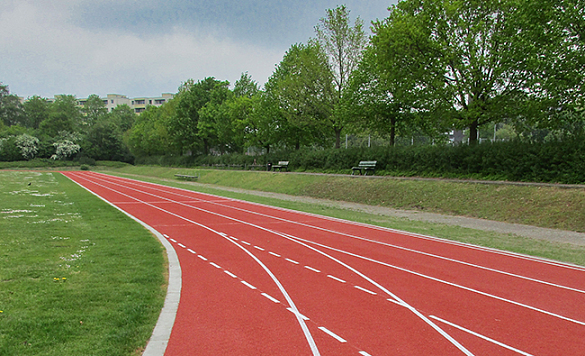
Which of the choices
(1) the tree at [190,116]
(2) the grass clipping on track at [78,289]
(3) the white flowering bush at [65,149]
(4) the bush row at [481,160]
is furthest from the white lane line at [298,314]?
(3) the white flowering bush at [65,149]

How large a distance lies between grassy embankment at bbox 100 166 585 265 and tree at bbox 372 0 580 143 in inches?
198

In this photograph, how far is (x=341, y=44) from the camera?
31609 millimetres

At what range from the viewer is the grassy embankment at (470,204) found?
35.6ft

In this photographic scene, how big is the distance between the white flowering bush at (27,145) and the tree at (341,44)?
68331 millimetres

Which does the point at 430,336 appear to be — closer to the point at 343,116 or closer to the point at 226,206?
the point at 226,206

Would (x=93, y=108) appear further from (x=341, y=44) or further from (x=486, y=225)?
(x=486, y=225)

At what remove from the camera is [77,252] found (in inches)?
325

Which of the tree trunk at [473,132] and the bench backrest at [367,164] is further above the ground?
the tree trunk at [473,132]

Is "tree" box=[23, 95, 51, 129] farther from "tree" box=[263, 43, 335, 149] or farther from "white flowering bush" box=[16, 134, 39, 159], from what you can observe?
"tree" box=[263, 43, 335, 149]

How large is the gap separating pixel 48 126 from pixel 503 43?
9765 cm

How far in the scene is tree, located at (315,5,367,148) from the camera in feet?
103

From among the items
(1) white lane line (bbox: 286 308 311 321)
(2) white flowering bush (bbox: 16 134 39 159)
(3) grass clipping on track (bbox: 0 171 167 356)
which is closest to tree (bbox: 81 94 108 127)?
(2) white flowering bush (bbox: 16 134 39 159)

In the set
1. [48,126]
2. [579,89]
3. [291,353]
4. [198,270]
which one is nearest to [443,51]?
[579,89]

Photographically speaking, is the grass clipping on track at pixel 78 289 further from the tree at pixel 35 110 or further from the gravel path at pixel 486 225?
the tree at pixel 35 110
